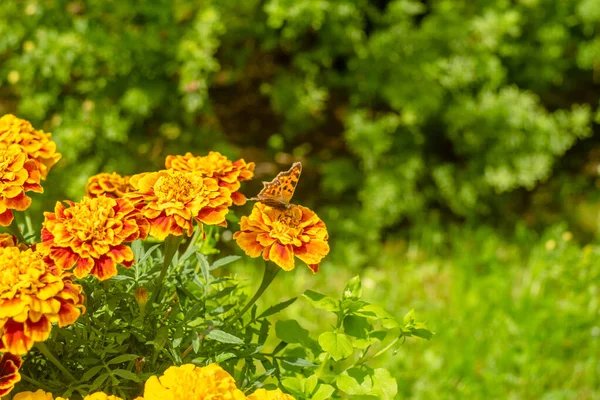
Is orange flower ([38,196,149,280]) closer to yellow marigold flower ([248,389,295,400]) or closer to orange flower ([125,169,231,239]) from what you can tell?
orange flower ([125,169,231,239])

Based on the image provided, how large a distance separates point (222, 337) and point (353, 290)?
30 centimetres

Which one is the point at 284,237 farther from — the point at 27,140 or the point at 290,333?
the point at 27,140

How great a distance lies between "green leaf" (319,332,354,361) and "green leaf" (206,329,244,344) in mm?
160

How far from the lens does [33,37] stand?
315 centimetres

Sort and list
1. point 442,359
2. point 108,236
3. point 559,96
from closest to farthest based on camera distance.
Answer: point 108,236 → point 442,359 → point 559,96

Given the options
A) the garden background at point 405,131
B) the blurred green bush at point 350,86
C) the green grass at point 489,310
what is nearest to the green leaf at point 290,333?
the green grass at point 489,310

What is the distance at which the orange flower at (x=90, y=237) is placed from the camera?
111 cm

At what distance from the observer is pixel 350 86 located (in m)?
3.64

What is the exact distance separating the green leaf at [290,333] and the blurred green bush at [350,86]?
1783 mm

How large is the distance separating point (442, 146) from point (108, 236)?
3.04 m

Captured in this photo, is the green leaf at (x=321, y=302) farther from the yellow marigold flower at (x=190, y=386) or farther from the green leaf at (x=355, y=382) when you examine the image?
the yellow marigold flower at (x=190, y=386)

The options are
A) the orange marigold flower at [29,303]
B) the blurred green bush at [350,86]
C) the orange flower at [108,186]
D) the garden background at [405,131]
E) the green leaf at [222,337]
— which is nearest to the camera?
the orange marigold flower at [29,303]

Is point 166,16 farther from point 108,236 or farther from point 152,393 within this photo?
point 152,393

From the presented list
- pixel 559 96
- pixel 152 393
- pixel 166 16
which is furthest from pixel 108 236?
pixel 559 96
